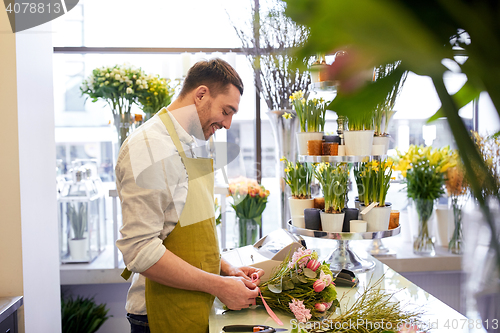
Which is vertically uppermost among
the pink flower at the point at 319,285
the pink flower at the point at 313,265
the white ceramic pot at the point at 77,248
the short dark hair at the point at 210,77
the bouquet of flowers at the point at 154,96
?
the bouquet of flowers at the point at 154,96

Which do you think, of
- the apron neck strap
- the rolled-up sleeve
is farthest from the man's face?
the rolled-up sleeve

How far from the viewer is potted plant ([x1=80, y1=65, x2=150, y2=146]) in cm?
219

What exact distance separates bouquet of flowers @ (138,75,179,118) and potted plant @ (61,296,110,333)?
133 centimetres

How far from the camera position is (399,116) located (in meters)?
2.83

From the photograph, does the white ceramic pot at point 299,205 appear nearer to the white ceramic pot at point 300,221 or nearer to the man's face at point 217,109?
the white ceramic pot at point 300,221

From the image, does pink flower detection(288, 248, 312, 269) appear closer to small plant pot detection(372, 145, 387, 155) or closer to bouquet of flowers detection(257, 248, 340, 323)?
bouquet of flowers detection(257, 248, 340, 323)

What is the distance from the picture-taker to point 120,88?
2203 millimetres

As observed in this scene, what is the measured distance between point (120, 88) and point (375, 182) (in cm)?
158

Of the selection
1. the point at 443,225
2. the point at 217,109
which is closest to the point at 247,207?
the point at 217,109

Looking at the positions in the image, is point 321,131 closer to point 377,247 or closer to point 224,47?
point 377,247

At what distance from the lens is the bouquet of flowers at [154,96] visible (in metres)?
2.25

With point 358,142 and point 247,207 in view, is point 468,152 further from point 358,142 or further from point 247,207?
point 247,207

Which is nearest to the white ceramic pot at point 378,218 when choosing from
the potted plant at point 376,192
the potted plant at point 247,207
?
the potted plant at point 376,192

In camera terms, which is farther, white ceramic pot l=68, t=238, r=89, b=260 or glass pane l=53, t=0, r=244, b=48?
glass pane l=53, t=0, r=244, b=48
